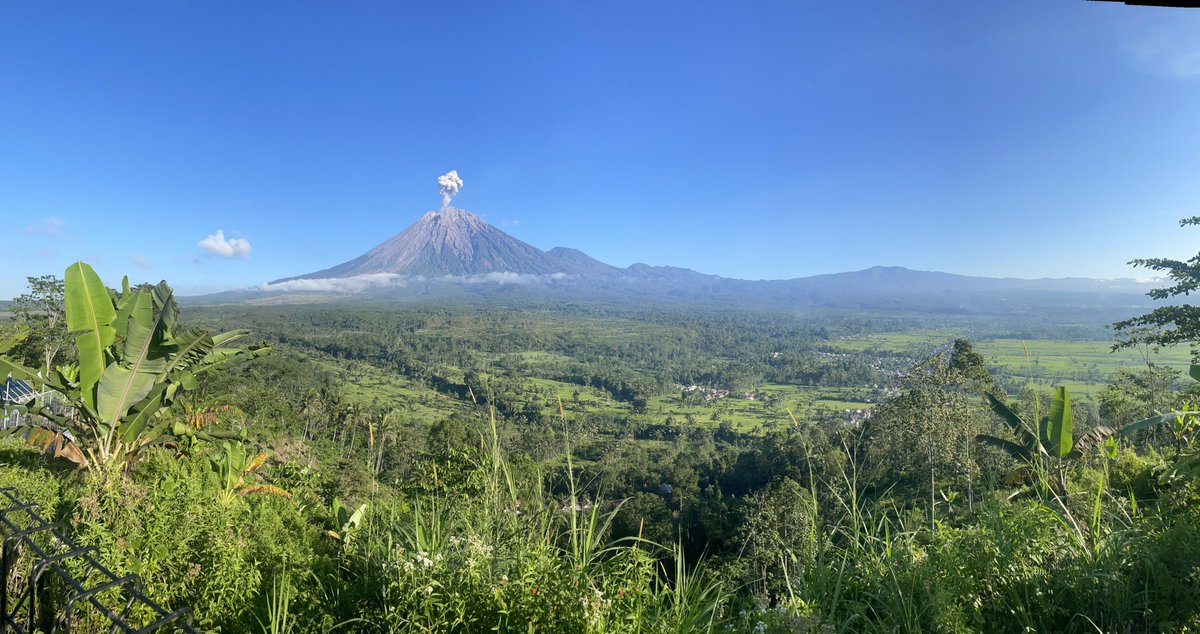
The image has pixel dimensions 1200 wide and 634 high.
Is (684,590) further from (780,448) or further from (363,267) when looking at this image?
(363,267)

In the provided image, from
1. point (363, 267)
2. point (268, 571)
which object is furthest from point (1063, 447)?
point (363, 267)

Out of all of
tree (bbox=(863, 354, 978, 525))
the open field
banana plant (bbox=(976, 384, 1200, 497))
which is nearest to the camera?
banana plant (bbox=(976, 384, 1200, 497))

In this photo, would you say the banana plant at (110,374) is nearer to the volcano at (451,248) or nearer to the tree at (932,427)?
the tree at (932,427)

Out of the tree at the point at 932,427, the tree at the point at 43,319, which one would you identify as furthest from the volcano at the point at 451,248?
the tree at the point at 932,427

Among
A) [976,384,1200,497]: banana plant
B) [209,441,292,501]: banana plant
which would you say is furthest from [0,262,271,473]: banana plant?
[976,384,1200,497]: banana plant

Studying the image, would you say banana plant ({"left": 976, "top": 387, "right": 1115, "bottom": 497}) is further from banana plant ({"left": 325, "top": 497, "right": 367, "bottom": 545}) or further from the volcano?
the volcano

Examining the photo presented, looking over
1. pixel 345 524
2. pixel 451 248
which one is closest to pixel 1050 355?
pixel 345 524
